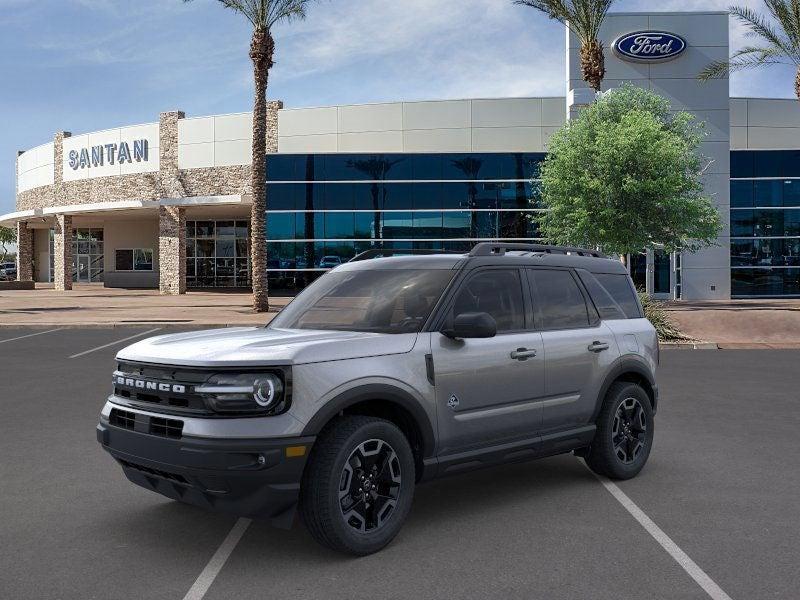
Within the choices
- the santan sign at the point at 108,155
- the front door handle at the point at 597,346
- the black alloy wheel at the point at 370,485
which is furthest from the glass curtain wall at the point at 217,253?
the black alloy wheel at the point at 370,485

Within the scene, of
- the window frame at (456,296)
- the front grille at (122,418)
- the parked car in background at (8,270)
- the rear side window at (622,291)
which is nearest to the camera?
the front grille at (122,418)

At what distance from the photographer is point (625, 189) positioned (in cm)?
2522

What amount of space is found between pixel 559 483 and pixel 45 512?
381cm

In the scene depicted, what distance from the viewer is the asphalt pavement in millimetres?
4102

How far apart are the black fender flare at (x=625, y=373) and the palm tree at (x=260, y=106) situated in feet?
68.8

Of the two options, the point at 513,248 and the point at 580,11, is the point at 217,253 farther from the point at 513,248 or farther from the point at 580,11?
the point at 513,248

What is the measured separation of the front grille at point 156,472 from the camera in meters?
4.32

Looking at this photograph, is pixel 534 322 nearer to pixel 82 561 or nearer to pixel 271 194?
pixel 82 561

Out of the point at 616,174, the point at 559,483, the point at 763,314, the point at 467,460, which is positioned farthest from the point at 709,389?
the point at 616,174

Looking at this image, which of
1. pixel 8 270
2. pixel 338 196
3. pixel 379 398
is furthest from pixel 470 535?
pixel 8 270

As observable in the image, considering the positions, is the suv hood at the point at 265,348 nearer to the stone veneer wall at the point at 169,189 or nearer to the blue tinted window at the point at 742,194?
the stone veneer wall at the point at 169,189

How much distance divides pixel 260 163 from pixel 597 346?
72.5 ft

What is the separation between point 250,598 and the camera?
393 centimetres

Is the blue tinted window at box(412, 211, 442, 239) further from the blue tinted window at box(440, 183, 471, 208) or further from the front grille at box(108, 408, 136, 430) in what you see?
the front grille at box(108, 408, 136, 430)
